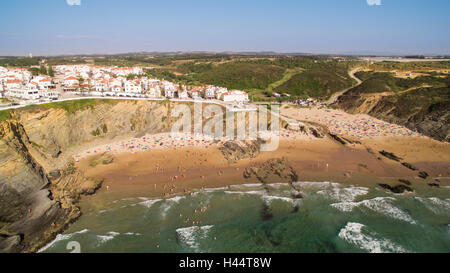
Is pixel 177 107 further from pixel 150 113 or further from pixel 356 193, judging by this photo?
pixel 356 193

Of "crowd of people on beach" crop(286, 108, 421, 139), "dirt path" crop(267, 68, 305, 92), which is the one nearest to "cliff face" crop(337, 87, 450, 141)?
"crowd of people on beach" crop(286, 108, 421, 139)

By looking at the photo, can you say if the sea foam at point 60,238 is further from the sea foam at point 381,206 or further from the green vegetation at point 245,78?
the green vegetation at point 245,78

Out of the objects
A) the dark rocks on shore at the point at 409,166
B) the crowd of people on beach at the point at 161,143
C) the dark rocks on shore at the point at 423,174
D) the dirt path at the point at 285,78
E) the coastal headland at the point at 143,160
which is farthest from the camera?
the dirt path at the point at 285,78

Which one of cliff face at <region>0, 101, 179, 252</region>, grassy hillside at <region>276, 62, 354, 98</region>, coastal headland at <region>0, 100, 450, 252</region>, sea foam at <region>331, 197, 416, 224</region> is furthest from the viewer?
grassy hillside at <region>276, 62, 354, 98</region>

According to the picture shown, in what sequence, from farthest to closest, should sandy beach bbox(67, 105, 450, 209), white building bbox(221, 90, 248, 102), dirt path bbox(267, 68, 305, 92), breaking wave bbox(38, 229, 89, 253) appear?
dirt path bbox(267, 68, 305, 92) < white building bbox(221, 90, 248, 102) < sandy beach bbox(67, 105, 450, 209) < breaking wave bbox(38, 229, 89, 253)

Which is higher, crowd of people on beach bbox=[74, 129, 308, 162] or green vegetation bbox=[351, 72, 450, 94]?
green vegetation bbox=[351, 72, 450, 94]

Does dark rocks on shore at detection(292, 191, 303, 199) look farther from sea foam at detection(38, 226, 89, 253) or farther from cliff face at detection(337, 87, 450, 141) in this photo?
cliff face at detection(337, 87, 450, 141)

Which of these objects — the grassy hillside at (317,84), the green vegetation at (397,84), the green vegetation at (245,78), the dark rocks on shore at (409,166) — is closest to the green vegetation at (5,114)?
the dark rocks on shore at (409,166)
